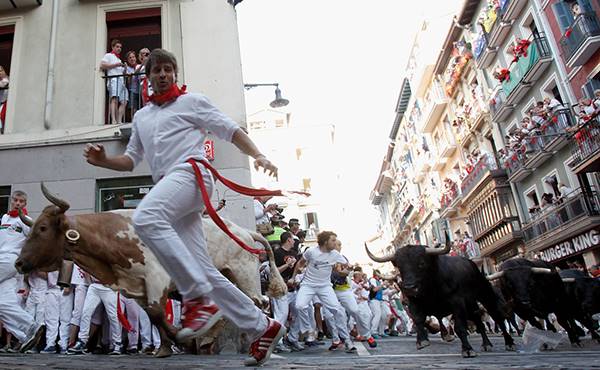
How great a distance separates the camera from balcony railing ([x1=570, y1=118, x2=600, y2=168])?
20266mm

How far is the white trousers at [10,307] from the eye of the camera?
6891 millimetres

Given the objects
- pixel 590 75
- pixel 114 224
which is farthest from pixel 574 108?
pixel 114 224

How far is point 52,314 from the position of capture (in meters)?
7.99

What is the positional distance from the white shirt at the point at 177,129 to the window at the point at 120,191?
6718 mm

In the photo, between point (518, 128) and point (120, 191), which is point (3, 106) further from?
point (518, 128)

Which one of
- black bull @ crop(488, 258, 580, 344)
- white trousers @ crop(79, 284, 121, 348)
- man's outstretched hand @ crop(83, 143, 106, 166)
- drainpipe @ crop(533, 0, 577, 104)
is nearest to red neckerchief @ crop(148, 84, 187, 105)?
man's outstretched hand @ crop(83, 143, 106, 166)

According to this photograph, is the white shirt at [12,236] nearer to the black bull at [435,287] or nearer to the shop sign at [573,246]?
the black bull at [435,287]

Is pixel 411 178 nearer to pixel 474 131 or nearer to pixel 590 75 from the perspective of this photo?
pixel 474 131

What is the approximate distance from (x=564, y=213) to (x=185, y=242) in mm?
23900

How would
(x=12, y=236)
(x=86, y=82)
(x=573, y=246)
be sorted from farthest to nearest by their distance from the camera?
(x=573, y=246)
(x=86, y=82)
(x=12, y=236)

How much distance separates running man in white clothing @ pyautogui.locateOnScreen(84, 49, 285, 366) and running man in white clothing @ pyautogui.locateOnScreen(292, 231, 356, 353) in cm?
519

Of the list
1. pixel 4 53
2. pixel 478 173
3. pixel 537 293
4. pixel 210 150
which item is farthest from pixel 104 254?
pixel 478 173

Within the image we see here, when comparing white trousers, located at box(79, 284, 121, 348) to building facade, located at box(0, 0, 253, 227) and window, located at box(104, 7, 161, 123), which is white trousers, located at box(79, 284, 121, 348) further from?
window, located at box(104, 7, 161, 123)

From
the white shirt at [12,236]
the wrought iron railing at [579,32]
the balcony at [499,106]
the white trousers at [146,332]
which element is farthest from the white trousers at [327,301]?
the balcony at [499,106]
